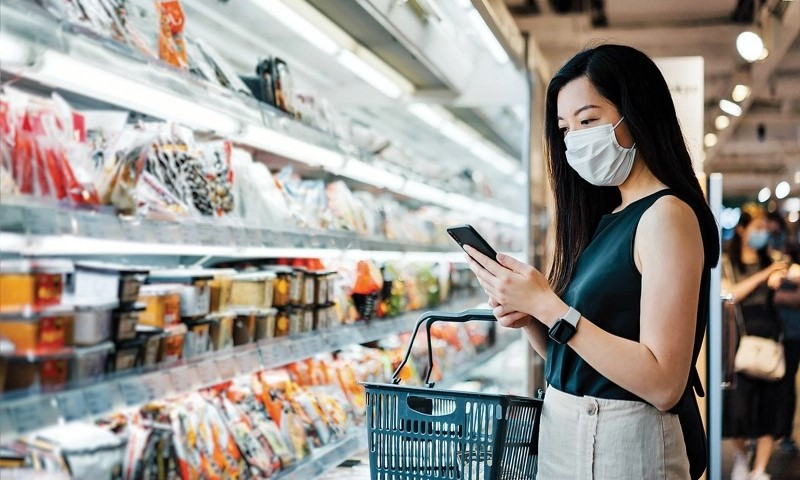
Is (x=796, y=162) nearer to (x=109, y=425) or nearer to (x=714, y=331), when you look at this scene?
(x=714, y=331)

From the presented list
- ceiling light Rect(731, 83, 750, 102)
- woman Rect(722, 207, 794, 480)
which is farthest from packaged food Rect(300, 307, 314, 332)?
ceiling light Rect(731, 83, 750, 102)

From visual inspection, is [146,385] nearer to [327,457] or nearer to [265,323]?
[265,323]

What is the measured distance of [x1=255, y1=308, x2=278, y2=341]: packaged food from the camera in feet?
8.96

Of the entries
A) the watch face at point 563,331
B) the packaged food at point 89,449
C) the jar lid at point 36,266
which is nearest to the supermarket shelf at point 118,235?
the jar lid at point 36,266

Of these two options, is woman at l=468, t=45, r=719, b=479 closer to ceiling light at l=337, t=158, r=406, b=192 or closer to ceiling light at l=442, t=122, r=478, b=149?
ceiling light at l=337, t=158, r=406, b=192

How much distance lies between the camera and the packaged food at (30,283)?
157cm

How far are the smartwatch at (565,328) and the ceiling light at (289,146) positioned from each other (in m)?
1.36

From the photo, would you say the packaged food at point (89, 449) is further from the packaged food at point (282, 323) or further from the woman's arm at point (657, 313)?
the packaged food at point (282, 323)

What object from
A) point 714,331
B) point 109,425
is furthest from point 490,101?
point 109,425

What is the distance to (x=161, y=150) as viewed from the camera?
7.49ft

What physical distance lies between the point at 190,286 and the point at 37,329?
0.75m

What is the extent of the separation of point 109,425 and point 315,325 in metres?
1.21

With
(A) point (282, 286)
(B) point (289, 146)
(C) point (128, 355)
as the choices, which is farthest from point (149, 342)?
(B) point (289, 146)

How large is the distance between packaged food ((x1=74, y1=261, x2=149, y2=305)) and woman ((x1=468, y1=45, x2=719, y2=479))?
2.49 feet
